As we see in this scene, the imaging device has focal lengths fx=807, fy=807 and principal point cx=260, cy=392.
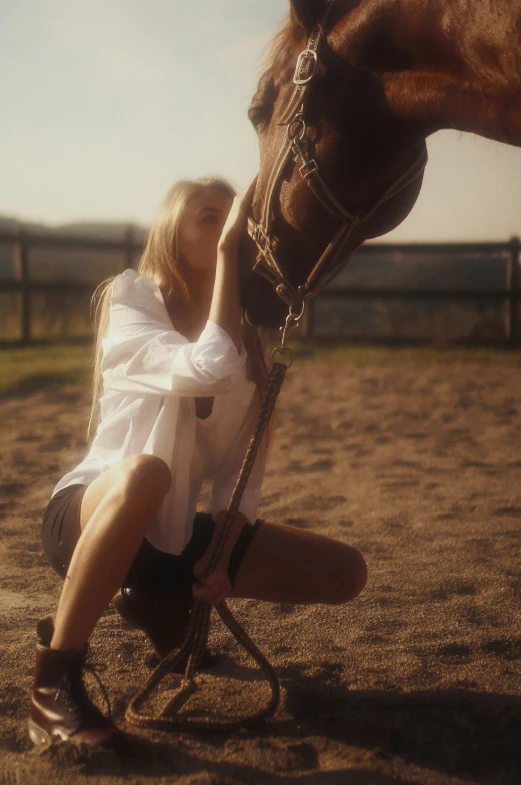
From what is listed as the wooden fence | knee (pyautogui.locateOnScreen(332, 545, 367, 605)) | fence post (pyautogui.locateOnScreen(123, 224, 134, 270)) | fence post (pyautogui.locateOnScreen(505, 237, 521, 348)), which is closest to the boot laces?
knee (pyautogui.locateOnScreen(332, 545, 367, 605))

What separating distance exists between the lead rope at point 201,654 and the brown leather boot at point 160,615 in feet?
0.90

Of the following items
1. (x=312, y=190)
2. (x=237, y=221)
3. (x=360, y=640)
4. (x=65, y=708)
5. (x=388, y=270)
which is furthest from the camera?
(x=388, y=270)

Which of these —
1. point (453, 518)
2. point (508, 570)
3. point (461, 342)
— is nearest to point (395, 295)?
point (461, 342)

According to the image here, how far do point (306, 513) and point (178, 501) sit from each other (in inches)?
79.1

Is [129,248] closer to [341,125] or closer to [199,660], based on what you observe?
[341,125]

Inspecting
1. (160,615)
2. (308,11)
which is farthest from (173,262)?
(160,615)

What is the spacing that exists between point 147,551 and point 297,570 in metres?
0.43

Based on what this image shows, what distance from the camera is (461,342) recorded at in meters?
11.3

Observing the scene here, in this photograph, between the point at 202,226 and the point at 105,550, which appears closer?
the point at 105,550

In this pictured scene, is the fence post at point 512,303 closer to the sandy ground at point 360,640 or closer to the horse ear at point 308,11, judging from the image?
the sandy ground at point 360,640

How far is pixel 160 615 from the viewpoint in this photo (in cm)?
236

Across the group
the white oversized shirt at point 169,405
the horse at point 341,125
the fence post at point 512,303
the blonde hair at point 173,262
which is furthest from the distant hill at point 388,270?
the horse at point 341,125

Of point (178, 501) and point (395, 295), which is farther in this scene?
point (395, 295)

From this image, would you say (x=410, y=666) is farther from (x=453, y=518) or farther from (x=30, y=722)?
(x=453, y=518)
